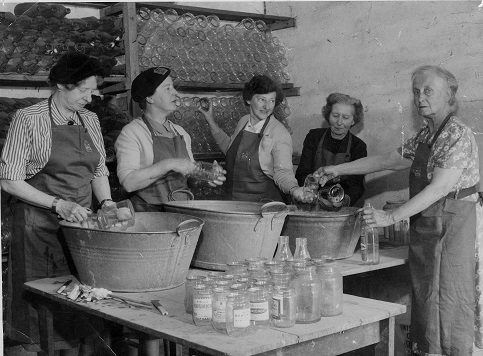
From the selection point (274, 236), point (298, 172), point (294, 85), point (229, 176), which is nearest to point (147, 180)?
point (274, 236)

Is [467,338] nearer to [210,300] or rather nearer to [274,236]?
[274,236]

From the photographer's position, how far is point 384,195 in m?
4.79

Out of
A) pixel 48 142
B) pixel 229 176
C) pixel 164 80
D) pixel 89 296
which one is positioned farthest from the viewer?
pixel 229 176

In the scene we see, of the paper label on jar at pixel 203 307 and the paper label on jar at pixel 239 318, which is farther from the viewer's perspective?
the paper label on jar at pixel 203 307

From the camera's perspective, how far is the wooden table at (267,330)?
2.03 meters

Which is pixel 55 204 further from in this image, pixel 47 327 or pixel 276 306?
pixel 276 306

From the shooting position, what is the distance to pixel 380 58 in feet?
15.7

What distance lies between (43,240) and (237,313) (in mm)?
1543

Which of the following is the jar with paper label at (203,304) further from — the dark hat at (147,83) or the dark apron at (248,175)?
the dark apron at (248,175)

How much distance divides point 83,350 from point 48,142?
1.10 m

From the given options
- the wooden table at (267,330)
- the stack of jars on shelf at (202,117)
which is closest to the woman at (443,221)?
the wooden table at (267,330)

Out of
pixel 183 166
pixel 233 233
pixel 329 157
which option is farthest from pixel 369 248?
pixel 329 157

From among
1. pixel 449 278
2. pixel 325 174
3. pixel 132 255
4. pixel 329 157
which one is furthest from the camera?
pixel 329 157

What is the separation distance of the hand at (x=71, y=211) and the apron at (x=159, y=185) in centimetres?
60
